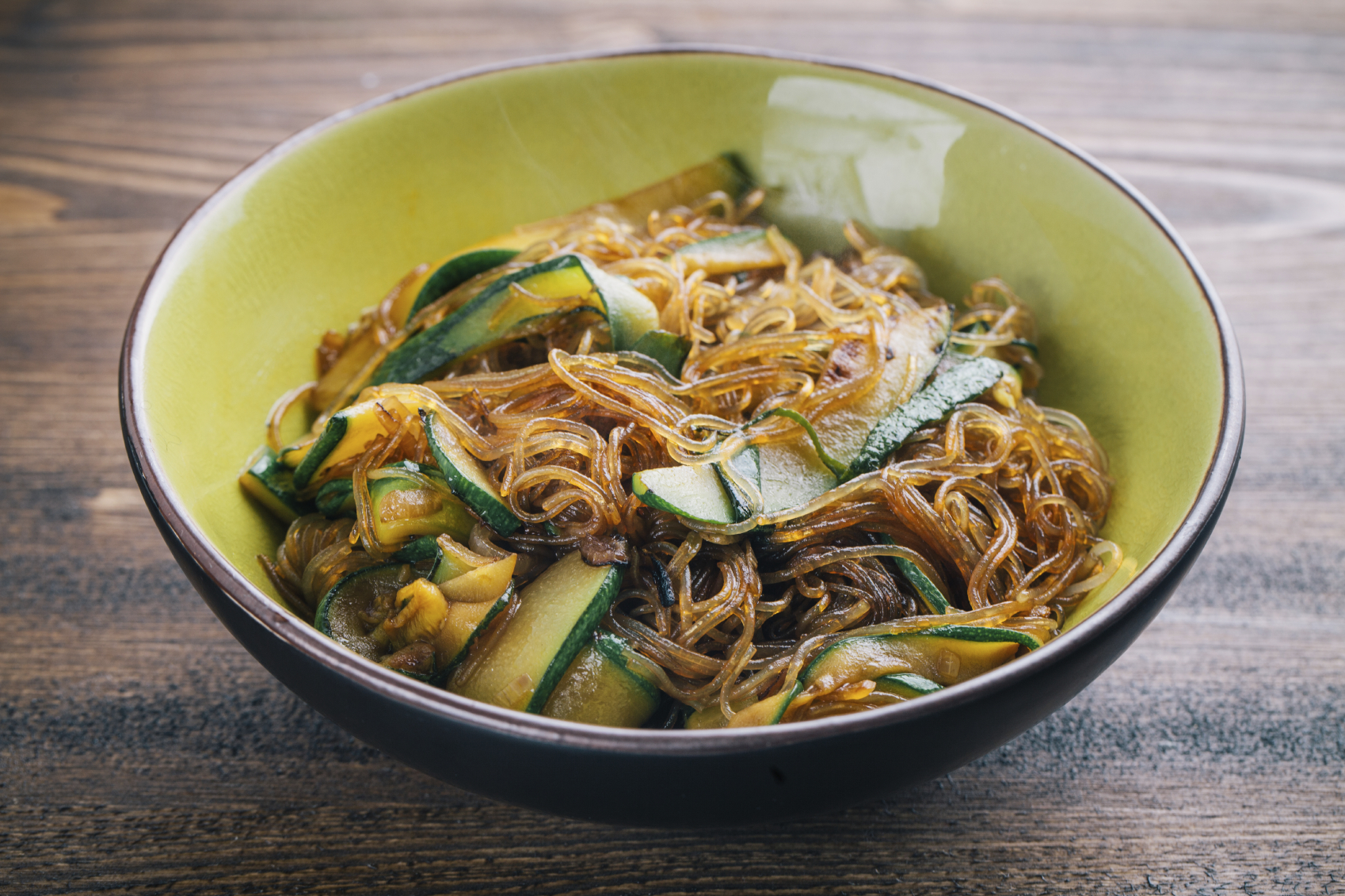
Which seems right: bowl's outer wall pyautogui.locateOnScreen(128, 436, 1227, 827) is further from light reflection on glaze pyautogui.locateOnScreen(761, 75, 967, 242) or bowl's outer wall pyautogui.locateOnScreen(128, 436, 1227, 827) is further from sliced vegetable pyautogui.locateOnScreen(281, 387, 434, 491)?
light reflection on glaze pyautogui.locateOnScreen(761, 75, 967, 242)

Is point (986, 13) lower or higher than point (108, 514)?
higher

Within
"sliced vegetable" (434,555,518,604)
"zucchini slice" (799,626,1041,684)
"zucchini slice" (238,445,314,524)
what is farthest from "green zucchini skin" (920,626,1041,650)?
"zucchini slice" (238,445,314,524)

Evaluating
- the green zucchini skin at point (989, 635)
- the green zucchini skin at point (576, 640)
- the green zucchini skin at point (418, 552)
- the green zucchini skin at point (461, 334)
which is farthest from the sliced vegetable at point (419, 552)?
the green zucchini skin at point (989, 635)

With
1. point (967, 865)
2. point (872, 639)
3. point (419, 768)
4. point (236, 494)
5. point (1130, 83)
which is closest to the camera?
point (419, 768)

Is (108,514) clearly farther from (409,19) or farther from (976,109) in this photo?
(409,19)

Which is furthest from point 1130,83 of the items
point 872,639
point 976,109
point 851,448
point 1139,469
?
point 872,639

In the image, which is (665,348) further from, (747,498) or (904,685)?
(904,685)

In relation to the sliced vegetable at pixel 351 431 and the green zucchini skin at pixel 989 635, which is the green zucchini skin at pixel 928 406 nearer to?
the green zucchini skin at pixel 989 635
